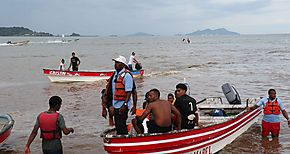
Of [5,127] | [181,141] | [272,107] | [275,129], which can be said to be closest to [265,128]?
[275,129]

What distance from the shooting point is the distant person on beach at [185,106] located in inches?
283

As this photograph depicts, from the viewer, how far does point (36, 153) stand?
8633 millimetres

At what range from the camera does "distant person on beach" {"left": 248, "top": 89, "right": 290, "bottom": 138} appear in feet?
29.4

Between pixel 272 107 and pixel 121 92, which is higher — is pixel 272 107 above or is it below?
below

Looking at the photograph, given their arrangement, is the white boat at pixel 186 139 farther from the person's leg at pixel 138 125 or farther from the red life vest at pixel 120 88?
the red life vest at pixel 120 88

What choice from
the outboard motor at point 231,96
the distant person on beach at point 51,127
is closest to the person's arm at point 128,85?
the distant person on beach at point 51,127

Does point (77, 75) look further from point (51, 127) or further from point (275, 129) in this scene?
point (51, 127)

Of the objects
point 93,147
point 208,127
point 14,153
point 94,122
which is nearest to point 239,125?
point 208,127

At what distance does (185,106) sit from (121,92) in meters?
1.34

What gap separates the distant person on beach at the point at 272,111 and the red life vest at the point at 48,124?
5.45m

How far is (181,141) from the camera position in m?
6.79

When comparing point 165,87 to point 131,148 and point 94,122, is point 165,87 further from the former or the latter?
point 131,148

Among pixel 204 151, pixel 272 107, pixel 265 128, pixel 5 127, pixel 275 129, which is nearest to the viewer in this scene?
pixel 204 151

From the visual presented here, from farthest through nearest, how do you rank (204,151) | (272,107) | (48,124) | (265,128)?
(265,128), (272,107), (204,151), (48,124)
